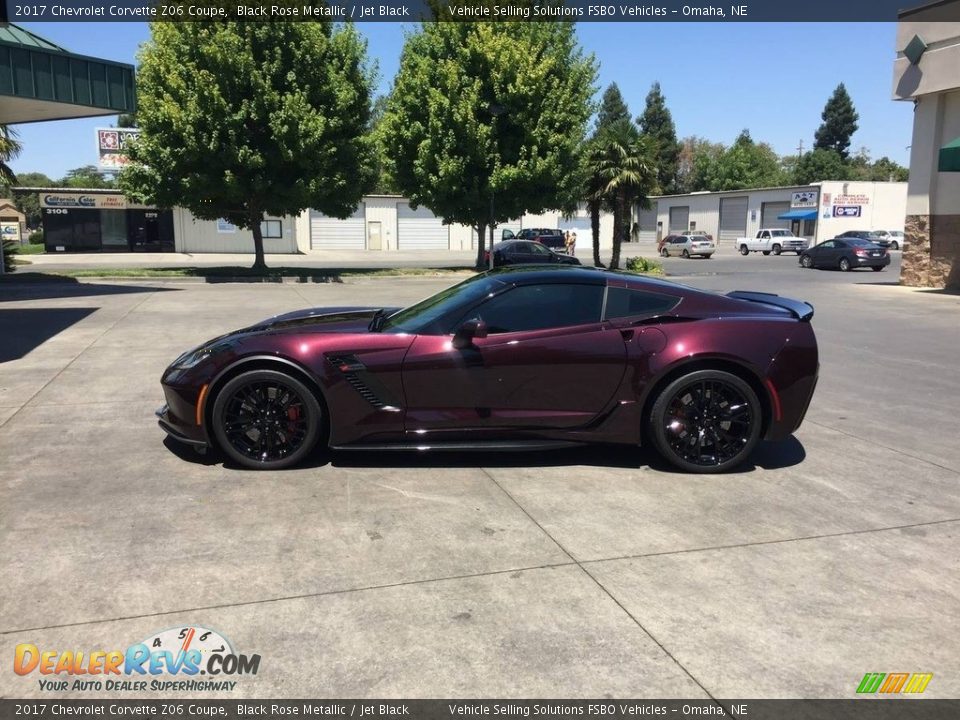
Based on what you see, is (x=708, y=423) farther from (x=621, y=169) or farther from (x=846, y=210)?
(x=846, y=210)

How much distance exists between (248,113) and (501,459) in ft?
69.3

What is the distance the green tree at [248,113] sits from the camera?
75.2ft

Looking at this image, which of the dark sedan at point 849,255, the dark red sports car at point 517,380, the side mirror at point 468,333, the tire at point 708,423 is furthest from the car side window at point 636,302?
the dark sedan at point 849,255

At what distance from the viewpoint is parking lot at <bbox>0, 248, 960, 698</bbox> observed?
115 inches

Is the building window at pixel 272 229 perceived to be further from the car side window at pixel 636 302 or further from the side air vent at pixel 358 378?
the car side window at pixel 636 302

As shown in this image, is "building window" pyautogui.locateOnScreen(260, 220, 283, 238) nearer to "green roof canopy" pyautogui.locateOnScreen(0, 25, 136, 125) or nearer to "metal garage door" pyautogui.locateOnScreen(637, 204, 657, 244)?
"green roof canopy" pyautogui.locateOnScreen(0, 25, 136, 125)

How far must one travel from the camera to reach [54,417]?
6.46 meters

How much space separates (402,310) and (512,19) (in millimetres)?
24484

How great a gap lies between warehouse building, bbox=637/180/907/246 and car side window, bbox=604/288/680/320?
49.1 meters

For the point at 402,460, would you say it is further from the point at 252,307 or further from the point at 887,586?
the point at 252,307

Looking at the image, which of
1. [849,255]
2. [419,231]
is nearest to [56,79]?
[849,255]

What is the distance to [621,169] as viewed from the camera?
2884cm

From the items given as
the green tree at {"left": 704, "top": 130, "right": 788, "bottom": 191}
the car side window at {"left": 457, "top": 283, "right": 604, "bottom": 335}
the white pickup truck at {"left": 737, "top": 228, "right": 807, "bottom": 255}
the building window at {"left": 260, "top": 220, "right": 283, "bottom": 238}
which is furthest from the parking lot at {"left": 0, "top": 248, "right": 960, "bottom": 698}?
the green tree at {"left": 704, "top": 130, "right": 788, "bottom": 191}
